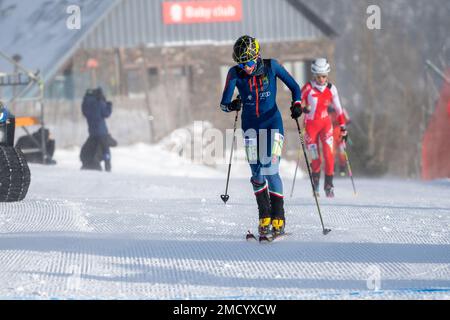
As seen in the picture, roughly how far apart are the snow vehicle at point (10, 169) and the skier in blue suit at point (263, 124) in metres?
3.10

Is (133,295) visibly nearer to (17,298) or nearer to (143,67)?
(17,298)

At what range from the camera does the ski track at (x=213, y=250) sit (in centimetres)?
673

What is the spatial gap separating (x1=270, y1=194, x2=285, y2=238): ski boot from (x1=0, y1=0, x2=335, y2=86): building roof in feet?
90.1

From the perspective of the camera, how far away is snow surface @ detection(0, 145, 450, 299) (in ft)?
22.1

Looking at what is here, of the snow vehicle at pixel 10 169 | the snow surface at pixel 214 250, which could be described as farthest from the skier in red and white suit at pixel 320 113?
the snow vehicle at pixel 10 169

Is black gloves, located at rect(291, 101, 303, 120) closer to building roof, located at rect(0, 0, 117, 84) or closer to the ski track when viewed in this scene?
the ski track

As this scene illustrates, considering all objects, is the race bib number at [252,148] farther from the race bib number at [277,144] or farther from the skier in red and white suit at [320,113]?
the skier in red and white suit at [320,113]

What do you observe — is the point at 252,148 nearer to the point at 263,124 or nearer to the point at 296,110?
the point at 263,124

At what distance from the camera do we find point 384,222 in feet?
32.3

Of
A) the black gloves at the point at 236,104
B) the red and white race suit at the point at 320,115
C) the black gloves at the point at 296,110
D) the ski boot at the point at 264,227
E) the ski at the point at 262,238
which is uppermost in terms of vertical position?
the black gloves at the point at 236,104

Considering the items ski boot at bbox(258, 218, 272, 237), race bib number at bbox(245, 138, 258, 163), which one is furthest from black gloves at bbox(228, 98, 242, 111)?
ski boot at bbox(258, 218, 272, 237)

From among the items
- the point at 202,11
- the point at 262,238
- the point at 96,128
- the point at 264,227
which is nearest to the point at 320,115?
the point at 264,227

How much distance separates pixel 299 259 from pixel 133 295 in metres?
1.61

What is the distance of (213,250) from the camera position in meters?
8.21
